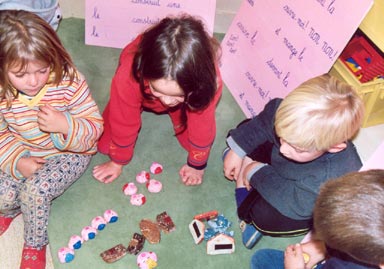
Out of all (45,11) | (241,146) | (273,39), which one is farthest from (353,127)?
(45,11)

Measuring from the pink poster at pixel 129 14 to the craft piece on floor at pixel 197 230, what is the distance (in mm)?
649

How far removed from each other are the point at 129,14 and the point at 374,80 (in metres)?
0.80

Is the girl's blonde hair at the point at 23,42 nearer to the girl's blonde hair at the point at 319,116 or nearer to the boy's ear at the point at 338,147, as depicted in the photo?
the girl's blonde hair at the point at 319,116

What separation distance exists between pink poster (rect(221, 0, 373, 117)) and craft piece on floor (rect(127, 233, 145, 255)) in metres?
0.55

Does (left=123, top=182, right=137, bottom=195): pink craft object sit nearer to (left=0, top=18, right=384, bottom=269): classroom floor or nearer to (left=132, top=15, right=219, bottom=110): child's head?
(left=0, top=18, right=384, bottom=269): classroom floor

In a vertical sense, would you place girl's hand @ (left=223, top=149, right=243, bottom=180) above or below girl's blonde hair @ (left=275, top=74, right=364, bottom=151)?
below

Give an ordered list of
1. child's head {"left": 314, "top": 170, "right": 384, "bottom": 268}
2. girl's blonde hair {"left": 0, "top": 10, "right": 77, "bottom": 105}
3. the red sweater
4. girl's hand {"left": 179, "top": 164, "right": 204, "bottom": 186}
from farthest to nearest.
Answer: girl's hand {"left": 179, "top": 164, "right": 204, "bottom": 186} → the red sweater → girl's blonde hair {"left": 0, "top": 10, "right": 77, "bottom": 105} → child's head {"left": 314, "top": 170, "right": 384, "bottom": 268}

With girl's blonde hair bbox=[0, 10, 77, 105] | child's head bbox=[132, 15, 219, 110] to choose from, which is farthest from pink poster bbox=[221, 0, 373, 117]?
girl's blonde hair bbox=[0, 10, 77, 105]

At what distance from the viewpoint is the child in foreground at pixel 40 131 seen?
125 centimetres

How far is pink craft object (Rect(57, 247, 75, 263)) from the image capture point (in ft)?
4.69

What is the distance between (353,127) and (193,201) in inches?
21.2

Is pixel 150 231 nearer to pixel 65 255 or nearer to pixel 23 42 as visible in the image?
pixel 65 255

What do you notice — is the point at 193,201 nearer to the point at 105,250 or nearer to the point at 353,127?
the point at 105,250

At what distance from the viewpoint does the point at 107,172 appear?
1603 millimetres
